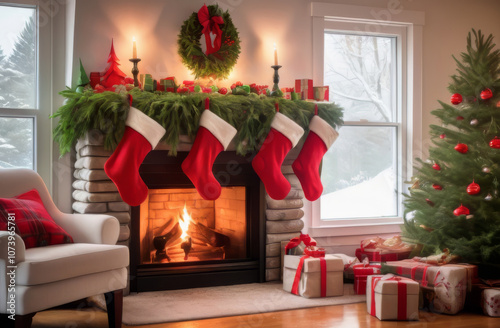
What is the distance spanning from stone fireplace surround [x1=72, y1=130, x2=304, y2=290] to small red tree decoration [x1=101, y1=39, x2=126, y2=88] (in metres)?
0.41

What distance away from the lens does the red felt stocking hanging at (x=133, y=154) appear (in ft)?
10.2

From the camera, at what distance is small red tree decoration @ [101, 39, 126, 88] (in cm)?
350

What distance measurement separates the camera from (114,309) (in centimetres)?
271

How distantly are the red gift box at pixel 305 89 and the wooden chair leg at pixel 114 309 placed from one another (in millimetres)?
1857

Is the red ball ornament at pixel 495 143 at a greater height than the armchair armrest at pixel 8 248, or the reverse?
the red ball ornament at pixel 495 143

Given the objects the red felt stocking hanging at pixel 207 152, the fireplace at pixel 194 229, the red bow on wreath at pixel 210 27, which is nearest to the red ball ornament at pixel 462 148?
the fireplace at pixel 194 229

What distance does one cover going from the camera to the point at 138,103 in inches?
129

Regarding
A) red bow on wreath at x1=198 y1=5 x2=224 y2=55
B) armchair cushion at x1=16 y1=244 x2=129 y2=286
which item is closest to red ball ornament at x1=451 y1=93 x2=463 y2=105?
red bow on wreath at x1=198 y1=5 x2=224 y2=55

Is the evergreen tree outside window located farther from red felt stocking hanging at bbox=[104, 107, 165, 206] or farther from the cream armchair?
red felt stocking hanging at bbox=[104, 107, 165, 206]

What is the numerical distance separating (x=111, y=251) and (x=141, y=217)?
86 centimetres

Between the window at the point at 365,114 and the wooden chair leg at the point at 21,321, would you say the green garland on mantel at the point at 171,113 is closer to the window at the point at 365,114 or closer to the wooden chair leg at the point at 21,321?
the window at the point at 365,114

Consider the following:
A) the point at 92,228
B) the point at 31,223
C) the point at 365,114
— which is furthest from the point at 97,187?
the point at 365,114

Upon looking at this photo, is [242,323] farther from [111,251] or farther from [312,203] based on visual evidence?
[312,203]

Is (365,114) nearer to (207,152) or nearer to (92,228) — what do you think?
(207,152)
